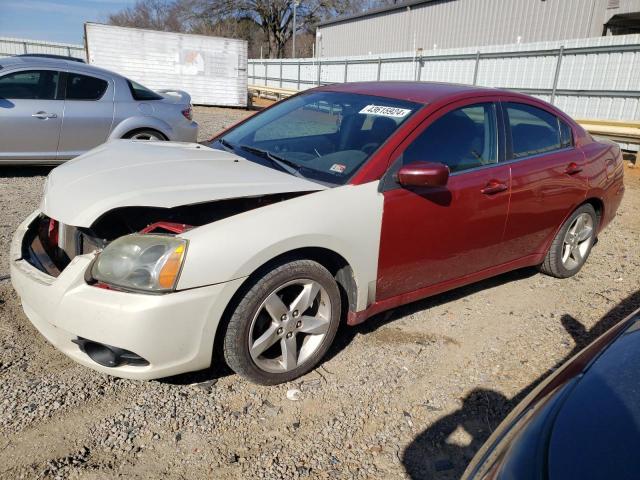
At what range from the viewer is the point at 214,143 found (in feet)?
13.2

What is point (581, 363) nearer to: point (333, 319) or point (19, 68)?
point (333, 319)

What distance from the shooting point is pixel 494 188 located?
3584 mm

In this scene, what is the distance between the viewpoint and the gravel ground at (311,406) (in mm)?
2391

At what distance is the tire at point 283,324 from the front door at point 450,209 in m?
0.42

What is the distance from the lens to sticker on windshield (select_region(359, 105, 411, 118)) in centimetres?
338

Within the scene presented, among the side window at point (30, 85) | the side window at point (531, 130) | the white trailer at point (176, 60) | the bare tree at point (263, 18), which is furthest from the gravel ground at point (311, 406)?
the bare tree at point (263, 18)

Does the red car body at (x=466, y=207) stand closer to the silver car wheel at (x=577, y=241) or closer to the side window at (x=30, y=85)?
the silver car wheel at (x=577, y=241)

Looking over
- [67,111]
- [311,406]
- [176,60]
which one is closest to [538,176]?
[311,406]

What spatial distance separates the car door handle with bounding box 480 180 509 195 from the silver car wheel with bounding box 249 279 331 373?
54.0 inches

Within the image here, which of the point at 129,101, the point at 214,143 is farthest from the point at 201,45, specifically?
the point at 214,143

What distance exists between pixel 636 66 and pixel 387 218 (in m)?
11.5

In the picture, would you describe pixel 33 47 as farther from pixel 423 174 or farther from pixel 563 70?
pixel 423 174

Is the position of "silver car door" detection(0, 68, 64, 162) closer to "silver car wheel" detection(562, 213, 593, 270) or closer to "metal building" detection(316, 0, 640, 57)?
"silver car wheel" detection(562, 213, 593, 270)

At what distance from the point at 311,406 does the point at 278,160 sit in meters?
1.55
